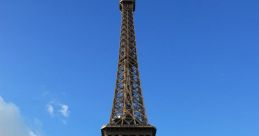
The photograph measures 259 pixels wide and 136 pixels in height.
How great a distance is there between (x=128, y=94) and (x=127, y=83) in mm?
3170

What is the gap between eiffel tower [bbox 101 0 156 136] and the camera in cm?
10675

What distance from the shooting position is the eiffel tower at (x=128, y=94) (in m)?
107

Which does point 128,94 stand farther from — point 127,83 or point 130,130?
point 130,130

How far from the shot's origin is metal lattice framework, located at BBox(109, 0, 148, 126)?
11044cm

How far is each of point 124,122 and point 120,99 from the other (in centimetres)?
811

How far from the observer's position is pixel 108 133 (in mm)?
106125

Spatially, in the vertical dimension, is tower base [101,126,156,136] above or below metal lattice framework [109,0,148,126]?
below

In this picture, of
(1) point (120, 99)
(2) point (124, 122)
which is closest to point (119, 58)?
(1) point (120, 99)

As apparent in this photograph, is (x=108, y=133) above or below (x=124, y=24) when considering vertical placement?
below

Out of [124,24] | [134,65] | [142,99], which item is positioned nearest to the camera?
[142,99]

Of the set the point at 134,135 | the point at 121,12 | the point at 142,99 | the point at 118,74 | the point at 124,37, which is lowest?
the point at 134,135

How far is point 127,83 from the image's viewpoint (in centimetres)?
11850

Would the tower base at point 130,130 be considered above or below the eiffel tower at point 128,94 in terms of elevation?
below

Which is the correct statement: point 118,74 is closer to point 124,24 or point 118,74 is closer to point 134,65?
point 134,65
